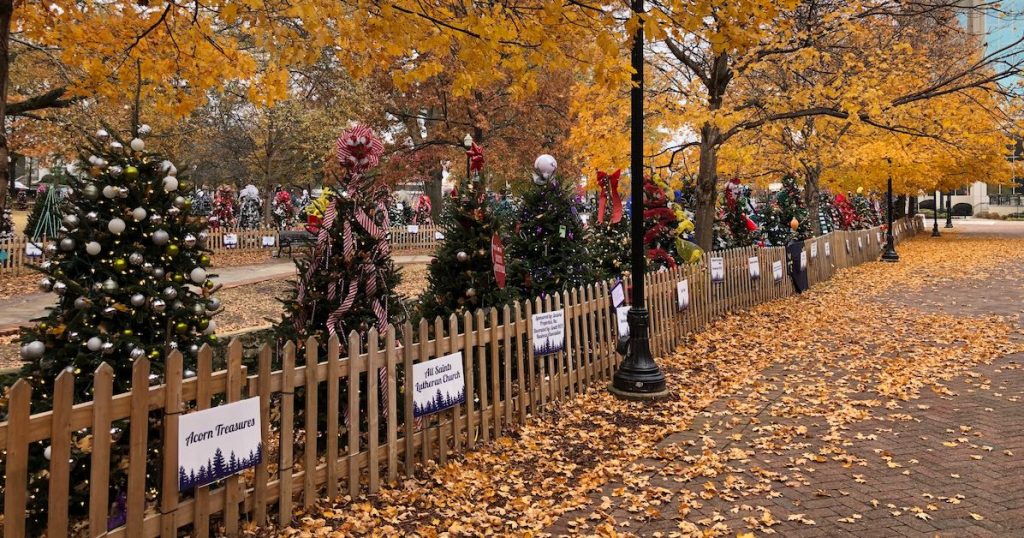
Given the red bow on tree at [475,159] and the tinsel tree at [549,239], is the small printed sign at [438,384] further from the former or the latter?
the tinsel tree at [549,239]

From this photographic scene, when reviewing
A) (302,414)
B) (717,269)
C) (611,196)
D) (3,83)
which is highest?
(3,83)

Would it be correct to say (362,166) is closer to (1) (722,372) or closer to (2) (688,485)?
(2) (688,485)

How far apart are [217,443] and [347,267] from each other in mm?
1846

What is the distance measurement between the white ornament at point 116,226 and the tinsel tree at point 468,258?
2819 millimetres

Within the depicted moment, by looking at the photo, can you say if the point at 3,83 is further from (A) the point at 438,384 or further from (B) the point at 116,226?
(A) the point at 438,384

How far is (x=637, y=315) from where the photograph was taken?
22.5 feet

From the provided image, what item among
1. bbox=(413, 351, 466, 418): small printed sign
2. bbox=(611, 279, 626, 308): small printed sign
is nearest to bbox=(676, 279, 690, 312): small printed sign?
bbox=(611, 279, 626, 308): small printed sign

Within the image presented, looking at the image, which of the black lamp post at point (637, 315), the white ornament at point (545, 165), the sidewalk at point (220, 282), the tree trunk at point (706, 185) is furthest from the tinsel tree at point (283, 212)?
the black lamp post at point (637, 315)

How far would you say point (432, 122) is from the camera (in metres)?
26.5

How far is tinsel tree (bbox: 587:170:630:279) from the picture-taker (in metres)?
9.58

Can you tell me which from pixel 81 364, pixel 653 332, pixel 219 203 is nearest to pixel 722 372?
pixel 653 332

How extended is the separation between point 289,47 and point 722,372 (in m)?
6.20

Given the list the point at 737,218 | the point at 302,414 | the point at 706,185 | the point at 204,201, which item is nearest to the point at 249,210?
the point at 204,201

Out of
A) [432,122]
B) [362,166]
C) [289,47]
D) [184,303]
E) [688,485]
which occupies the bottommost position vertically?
[688,485]
